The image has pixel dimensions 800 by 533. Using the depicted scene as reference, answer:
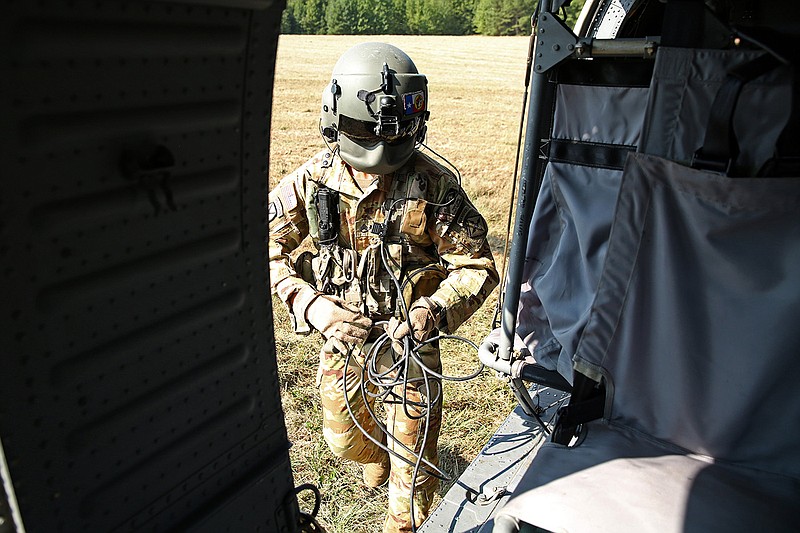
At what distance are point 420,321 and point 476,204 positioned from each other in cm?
597

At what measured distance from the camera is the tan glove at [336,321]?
3.25 m

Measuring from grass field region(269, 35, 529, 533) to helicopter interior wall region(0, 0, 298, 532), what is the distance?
6.96 feet

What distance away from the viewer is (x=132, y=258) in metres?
1.52

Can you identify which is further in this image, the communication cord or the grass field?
the grass field

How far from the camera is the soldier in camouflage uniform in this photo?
10.5ft

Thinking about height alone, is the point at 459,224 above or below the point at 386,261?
above

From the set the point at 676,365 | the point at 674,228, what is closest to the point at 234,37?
the point at 674,228

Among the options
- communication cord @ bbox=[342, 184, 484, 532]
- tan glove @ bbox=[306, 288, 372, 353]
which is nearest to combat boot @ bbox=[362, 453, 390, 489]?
communication cord @ bbox=[342, 184, 484, 532]

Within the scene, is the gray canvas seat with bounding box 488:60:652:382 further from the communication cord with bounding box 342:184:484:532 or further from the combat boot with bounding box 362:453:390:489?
the combat boot with bounding box 362:453:390:489

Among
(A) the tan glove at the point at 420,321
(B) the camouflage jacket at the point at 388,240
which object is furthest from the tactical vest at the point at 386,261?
(A) the tan glove at the point at 420,321

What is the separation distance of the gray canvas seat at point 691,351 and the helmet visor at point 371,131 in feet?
4.35

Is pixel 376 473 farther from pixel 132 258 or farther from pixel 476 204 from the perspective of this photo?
pixel 476 204

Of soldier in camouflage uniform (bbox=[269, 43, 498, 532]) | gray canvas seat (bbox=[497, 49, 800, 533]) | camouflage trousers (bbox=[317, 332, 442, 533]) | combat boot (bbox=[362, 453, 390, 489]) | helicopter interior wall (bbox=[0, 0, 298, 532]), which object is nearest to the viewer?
helicopter interior wall (bbox=[0, 0, 298, 532])

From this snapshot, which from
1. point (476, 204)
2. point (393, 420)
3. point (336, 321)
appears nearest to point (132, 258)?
point (336, 321)
